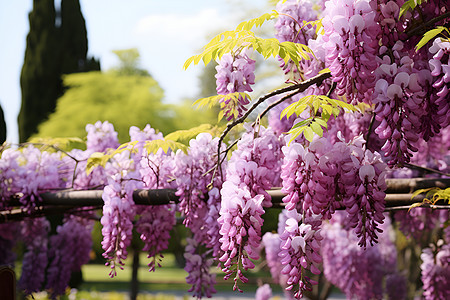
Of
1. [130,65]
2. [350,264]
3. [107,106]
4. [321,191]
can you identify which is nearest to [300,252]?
[321,191]

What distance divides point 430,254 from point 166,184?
250 cm

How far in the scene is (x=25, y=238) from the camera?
579 cm

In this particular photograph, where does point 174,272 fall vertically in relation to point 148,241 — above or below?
below

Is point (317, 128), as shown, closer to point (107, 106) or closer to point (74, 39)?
point (107, 106)

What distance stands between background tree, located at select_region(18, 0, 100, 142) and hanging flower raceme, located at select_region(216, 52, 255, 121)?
1314cm

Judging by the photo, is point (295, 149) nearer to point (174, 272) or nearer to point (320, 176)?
point (320, 176)

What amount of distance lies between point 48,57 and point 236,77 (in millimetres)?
14247

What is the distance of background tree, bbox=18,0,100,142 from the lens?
15.3 meters

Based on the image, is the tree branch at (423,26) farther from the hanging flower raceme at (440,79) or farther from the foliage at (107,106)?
the foliage at (107,106)

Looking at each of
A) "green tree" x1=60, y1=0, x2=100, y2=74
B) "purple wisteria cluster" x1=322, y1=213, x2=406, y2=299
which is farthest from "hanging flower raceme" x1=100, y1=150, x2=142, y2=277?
"green tree" x1=60, y1=0, x2=100, y2=74

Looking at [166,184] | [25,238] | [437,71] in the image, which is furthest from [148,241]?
[25,238]

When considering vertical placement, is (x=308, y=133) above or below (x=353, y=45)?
below

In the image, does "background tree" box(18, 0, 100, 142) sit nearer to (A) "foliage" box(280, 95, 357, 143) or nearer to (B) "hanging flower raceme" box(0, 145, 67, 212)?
(B) "hanging flower raceme" box(0, 145, 67, 212)

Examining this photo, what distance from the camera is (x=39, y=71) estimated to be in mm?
15664
